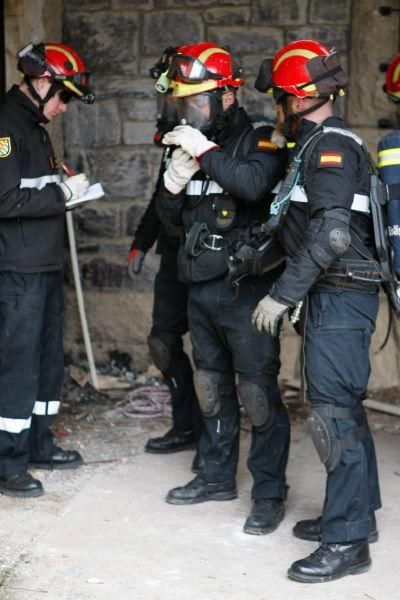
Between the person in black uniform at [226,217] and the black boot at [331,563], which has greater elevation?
the person in black uniform at [226,217]

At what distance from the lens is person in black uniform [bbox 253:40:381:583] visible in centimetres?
393

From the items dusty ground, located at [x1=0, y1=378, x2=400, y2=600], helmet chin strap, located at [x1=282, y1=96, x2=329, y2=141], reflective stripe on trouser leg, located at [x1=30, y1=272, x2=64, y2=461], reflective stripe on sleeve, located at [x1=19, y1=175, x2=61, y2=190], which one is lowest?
dusty ground, located at [x1=0, y1=378, x2=400, y2=600]

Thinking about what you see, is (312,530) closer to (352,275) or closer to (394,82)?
(352,275)

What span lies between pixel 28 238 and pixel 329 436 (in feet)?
5.73

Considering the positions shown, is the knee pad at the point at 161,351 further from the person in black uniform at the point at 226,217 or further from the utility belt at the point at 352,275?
the utility belt at the point at 352,275

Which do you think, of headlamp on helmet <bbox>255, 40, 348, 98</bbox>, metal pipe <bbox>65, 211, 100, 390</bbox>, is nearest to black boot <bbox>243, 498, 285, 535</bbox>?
headlamp on helmet <bbox>255, 40, 348, 98</bbox>

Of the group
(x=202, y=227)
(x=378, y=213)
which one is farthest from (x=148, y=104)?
(x=378, y=213)

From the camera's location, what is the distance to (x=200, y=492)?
478cm

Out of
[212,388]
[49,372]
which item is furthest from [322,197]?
[49,372]

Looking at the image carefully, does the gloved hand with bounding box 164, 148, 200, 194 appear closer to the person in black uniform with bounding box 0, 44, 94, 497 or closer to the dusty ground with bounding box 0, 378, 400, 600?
the person in black uniform with bounding box 0, 44, 94, 497

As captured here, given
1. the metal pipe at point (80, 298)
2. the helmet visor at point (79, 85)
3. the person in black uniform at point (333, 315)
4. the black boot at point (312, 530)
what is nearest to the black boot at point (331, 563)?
the person in black uniform at point (333, 315)

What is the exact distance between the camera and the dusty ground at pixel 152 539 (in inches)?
153

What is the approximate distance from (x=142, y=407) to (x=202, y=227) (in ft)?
6.79

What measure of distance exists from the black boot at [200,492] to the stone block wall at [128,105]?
6.48ft
